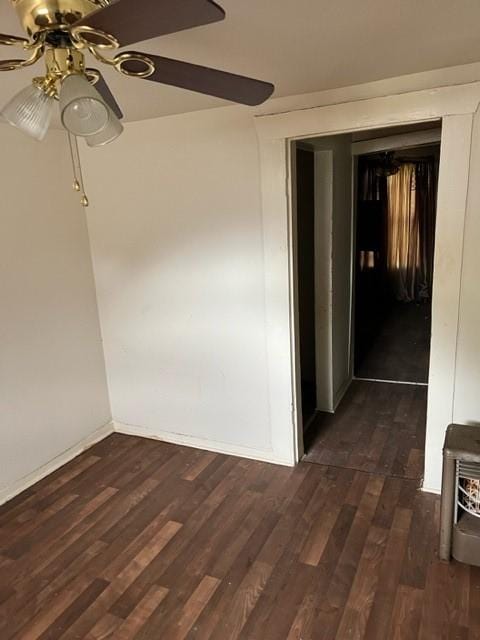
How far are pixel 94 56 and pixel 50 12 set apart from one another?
0.54 feet

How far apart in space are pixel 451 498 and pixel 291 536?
774 mm

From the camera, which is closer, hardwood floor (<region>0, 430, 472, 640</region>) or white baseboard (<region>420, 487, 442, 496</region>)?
hardwood floor (<region>0, 430, 472, 640</region>)

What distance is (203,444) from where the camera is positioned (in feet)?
10.1

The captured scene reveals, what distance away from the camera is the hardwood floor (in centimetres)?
175

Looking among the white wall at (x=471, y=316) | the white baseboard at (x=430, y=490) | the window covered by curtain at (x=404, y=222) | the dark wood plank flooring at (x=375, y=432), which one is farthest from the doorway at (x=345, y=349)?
the window covered by curtain at (x=404, y=222)

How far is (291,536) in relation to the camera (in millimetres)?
2217

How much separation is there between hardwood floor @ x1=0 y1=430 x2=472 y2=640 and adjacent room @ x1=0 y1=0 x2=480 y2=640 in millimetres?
11

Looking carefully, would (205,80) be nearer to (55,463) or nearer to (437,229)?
(437,229)

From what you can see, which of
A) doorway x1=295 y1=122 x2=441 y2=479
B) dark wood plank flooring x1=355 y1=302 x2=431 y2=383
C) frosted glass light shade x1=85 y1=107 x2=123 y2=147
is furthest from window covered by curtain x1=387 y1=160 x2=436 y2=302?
frosted glass light shade x1=85 y1=107 x2=123 y2=147

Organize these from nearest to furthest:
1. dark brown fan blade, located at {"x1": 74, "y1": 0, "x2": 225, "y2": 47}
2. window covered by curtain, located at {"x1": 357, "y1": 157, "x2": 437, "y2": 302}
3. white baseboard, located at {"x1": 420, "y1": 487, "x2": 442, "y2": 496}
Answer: dark brown fan blade, located at {"x1": 74, "y1": 0, "x2": 225, "y2": 47}
white baseboard, located at {"x1": 420, "y1": 487, "x2": 442, "y2": 496}
window covered by curtain, located at {"x1": 357, "y1": 157, "x2": 437, "y2": 302}

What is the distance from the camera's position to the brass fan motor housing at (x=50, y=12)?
0.93 meters

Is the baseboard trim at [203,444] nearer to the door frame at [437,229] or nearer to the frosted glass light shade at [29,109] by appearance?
the door frame at [437,229]

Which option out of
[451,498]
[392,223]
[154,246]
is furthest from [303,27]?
[392,223]

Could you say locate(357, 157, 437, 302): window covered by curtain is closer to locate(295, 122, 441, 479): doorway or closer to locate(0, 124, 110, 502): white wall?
locate(295, 122, 441, 479): doorway
